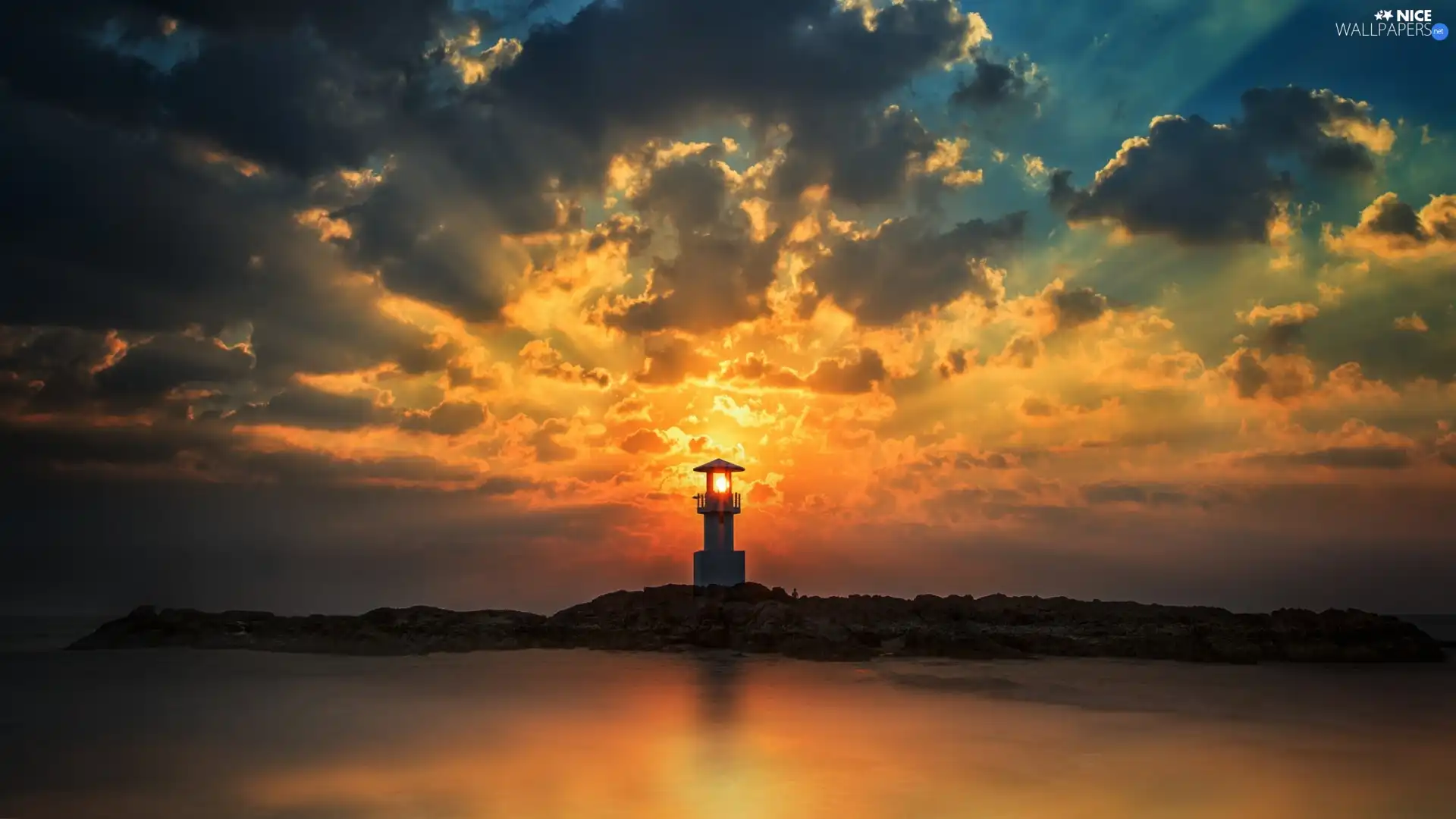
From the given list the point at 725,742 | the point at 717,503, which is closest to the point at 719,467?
the point at 717,503

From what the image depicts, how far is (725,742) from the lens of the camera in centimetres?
1504

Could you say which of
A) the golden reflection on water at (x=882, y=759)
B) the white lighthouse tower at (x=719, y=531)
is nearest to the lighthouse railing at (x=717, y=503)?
the white lighthouse tower at (x=719, y=531)

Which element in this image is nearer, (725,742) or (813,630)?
(725,742)

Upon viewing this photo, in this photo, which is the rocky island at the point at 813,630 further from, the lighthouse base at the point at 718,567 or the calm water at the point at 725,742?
the calm water at the point at 725,742

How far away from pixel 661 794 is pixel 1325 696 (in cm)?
1442

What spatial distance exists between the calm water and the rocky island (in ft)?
6.73

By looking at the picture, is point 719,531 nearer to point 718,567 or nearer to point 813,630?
point 718,567

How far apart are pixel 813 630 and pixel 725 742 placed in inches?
432

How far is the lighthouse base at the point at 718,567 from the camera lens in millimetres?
27516

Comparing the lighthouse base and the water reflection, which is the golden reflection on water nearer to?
the water reflection

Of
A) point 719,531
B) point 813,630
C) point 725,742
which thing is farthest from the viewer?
point 719,531

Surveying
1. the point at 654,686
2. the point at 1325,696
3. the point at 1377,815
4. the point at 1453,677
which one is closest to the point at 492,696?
the point at 654,686

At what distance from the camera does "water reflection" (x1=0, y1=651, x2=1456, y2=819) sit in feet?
36.3

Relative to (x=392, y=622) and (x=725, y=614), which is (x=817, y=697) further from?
(x=392, y=622)
